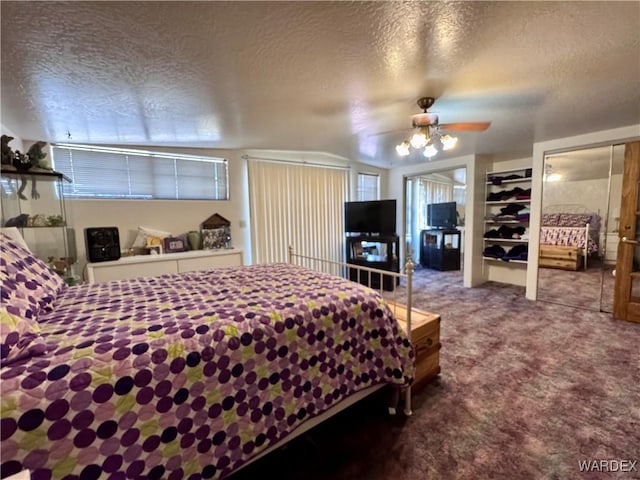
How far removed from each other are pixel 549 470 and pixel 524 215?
369 centimetres

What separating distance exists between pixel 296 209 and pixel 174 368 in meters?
3.58

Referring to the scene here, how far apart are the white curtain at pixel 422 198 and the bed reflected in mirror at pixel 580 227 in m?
1.83

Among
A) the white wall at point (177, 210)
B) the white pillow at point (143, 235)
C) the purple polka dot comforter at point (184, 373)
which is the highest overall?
the white wall at point (177, 210)

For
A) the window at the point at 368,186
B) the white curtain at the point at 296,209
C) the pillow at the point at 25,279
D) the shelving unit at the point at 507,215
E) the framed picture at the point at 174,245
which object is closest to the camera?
the pillow at the point at 25,279

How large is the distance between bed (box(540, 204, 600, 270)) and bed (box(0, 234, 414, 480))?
329 centimetres

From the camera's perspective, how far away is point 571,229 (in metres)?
3.59

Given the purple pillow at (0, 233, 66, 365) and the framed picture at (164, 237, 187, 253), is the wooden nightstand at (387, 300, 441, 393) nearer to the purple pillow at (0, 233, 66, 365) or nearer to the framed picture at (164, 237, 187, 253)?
the purple pillow at (0, 233, 66, 365)

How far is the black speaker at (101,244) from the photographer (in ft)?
9.11

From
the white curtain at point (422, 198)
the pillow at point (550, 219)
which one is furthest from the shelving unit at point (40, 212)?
the pillow at point (550, 219)

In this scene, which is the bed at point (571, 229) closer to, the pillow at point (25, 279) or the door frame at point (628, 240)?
the door frame at point (628, 240)

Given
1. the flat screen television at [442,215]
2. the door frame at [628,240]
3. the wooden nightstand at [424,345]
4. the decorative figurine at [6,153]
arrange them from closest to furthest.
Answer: the wooden nightstand at [424,345] → the decorative figurine at [6,153] → the door frame at [628,240] → the flat screen television at [442,215]

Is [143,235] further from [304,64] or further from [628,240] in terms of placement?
[628,240]

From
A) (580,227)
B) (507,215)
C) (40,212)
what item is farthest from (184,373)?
(507,215)

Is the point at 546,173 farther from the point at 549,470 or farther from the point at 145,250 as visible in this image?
the point at 145,250
